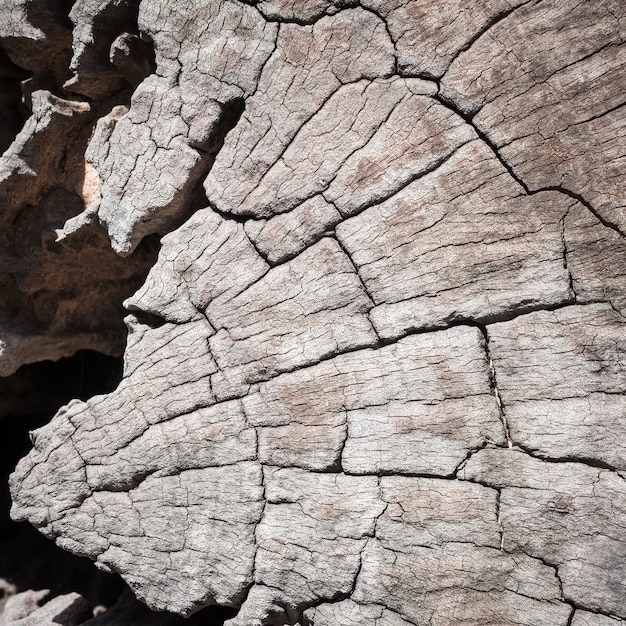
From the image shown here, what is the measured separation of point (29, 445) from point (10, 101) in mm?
1520

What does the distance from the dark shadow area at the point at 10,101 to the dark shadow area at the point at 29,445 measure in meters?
Answer: 0.90

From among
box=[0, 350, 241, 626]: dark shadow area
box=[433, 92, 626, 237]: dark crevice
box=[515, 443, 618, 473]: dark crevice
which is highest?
box=[433, 92, 626, 237]: dark crevice

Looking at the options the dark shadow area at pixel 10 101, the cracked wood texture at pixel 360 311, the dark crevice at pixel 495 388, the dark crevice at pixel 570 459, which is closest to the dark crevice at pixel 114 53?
the cracked wood texture at pixel 360 311

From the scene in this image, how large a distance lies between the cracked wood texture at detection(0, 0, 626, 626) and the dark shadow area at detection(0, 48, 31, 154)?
35 centimetres

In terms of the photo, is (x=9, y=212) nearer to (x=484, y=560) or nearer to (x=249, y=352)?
(x=249, y=352)

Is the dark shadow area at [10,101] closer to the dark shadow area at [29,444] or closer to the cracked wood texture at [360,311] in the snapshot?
the cracked wood texture at [360,311]

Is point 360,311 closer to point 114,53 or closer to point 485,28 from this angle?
point 485,28

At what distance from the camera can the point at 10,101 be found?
1980 millimetres

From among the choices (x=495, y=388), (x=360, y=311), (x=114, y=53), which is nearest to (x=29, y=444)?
(x=114, y=53)

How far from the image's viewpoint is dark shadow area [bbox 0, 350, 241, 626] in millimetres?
2062

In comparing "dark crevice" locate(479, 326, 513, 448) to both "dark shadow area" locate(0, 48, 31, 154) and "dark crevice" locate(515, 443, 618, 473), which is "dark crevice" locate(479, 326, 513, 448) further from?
"dark shadow area" locate(0, 48, 31, 154)

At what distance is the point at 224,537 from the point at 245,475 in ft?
0.51

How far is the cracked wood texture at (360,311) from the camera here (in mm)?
1036

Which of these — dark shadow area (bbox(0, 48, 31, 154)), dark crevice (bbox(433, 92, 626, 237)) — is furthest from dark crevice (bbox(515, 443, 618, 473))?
dark shadow area (bbox(0, 48, 31, 154))
